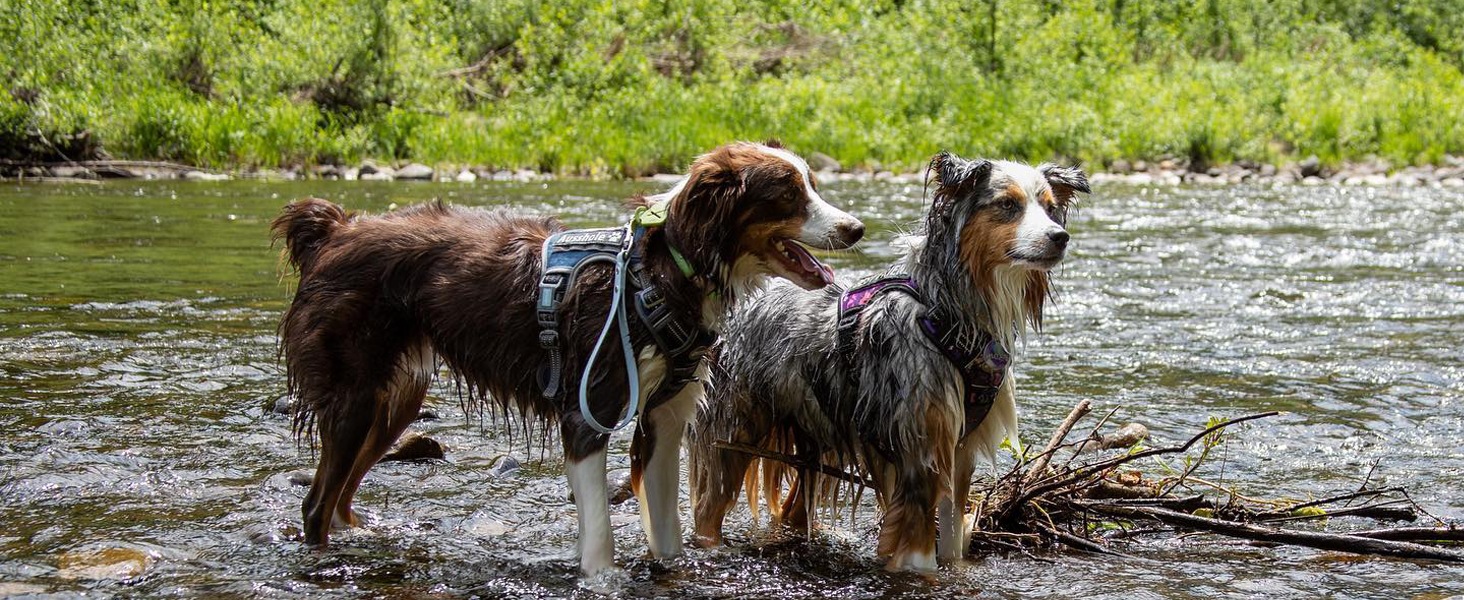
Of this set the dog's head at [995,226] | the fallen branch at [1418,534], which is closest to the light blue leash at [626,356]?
the dog's head at [995,226]

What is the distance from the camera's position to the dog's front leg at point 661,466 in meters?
4.72

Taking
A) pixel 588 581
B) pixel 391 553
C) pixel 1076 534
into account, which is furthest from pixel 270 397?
pixel 1076 534

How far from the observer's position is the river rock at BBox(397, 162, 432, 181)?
2081 centimetres

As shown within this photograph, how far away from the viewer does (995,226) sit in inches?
179

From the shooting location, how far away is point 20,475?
5.50 m

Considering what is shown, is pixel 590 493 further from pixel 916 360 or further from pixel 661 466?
pixel 916 360

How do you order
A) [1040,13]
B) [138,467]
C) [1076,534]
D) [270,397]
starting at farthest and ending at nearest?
[1040,13] < [270,397] < [138,467] < [1076,534]

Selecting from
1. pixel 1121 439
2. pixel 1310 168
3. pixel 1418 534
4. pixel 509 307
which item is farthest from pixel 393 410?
pixel 1310 168

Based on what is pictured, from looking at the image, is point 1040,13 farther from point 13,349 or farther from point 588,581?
point 588,581

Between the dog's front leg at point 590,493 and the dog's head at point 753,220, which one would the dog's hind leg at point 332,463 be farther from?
the dog's head at point 753,220

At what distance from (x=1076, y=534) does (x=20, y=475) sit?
4.19m

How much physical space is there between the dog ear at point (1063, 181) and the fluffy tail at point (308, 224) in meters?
2.54

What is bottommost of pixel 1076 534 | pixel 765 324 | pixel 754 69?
pixel 1076 534

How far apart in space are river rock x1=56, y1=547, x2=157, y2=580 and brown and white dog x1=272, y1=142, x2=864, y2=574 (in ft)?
1.89
